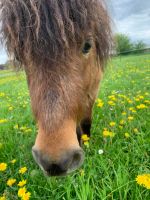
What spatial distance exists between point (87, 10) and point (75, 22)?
207 millimetres

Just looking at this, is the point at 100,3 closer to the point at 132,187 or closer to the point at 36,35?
the point at 36,35

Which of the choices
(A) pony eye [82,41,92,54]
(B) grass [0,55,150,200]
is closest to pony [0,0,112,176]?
(A) pony eye [82,41,92,54]

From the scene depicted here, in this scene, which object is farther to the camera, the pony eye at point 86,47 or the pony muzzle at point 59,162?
the pony eye at point 86,47

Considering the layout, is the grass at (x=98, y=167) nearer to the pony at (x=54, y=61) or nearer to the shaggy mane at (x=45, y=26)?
→ the pony at (x=54, y=61)

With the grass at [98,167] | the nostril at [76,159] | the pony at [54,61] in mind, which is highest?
the pony at [54,61]

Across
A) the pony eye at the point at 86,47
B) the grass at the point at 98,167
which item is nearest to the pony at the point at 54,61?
the pony eye at the point at 86,47

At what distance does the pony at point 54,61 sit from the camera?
5.61ft

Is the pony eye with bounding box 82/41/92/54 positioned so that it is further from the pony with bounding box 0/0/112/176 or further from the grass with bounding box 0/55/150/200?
the grass with bounding box 0/55/150/200

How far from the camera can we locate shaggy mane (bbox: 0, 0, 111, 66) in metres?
1.94

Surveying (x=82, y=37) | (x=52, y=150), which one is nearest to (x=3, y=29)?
(x=82, y=37)

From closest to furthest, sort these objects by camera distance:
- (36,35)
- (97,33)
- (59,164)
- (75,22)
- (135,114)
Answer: (59,164)
(36,35)
(75,22)
(97,33)
(135,114)

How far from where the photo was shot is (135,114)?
11.9ft

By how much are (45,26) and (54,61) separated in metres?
0.27

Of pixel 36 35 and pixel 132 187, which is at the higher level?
pixel 36 35
